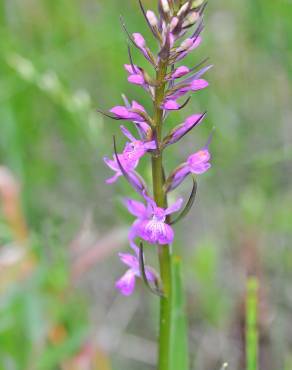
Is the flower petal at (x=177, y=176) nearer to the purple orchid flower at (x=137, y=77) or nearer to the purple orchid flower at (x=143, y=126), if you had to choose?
the purple orchid flower at (x=143, y=126)

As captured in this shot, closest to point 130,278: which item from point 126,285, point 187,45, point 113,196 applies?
point 126,285

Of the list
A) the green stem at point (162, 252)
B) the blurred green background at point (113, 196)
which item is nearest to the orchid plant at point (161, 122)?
the green stem at point (162, 252)

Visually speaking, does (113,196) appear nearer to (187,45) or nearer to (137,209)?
(137,209)

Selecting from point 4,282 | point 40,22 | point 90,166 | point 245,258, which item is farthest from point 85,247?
point 40,22

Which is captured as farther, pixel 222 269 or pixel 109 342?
pixel 222 269

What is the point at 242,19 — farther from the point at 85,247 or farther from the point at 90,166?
the point at 85,247
